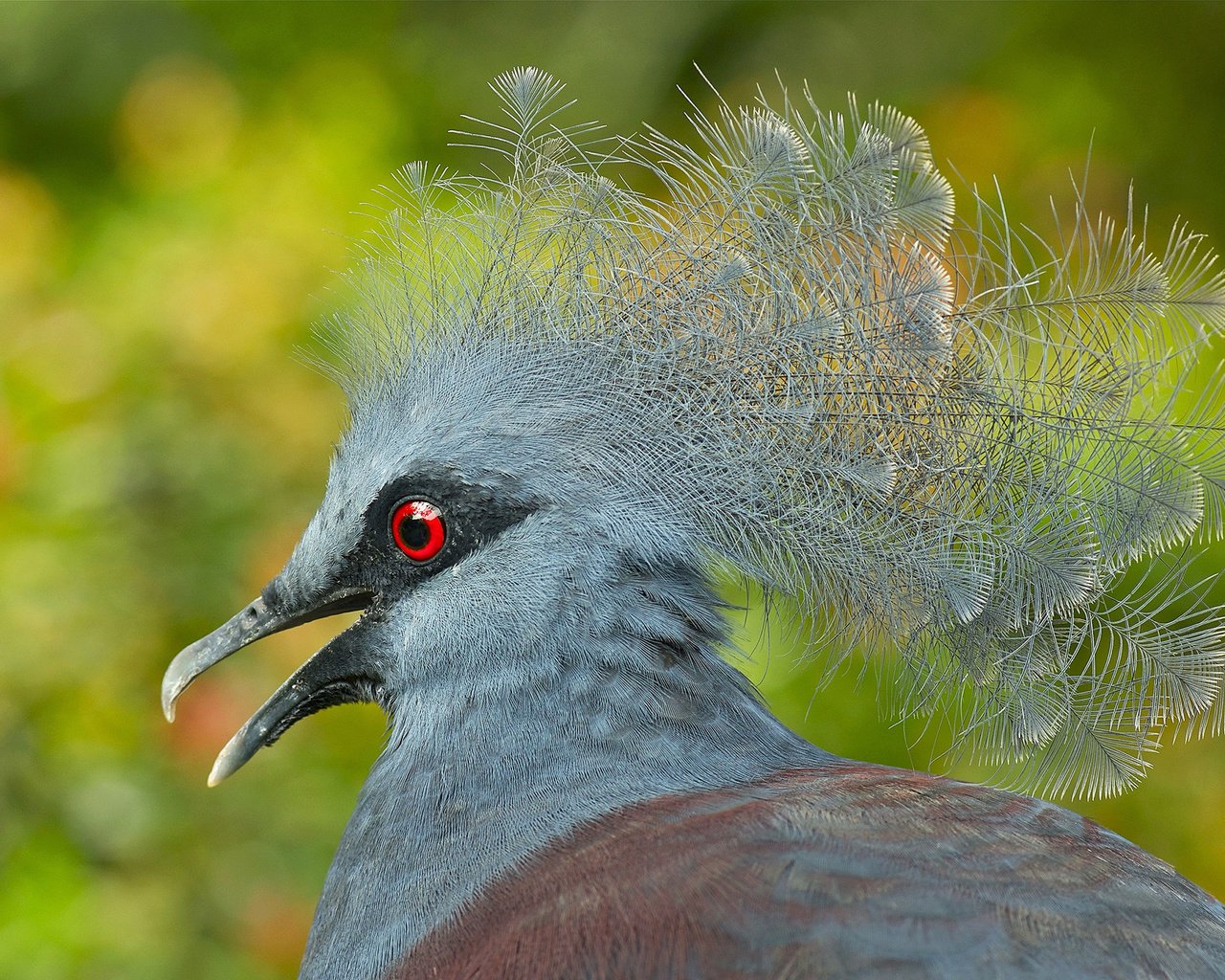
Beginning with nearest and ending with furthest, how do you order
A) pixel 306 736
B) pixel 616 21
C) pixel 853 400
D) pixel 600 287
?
pixel 853 400 < pixel 600 287 < pixel 306 736 < pixel 616 21

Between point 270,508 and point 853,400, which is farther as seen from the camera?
point 270,508

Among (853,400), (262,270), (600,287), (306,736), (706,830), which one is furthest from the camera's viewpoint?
(262,270)

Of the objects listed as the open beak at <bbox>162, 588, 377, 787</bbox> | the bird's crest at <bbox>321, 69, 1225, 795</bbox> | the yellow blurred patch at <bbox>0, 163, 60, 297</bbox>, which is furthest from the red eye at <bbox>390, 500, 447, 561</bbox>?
the yellow blurred patch at <bbox>0, 163, 60, 297</bbox>

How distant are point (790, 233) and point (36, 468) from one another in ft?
6.11

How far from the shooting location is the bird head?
63.4 inches

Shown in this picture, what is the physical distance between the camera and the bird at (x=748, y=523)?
5.16 ft

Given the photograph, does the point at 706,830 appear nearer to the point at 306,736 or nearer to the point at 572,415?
the point at 572,415

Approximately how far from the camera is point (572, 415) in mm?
1690

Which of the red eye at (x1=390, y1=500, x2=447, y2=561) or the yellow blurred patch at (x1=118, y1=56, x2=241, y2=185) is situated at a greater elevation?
the yellow blurred patch at (x1=118, y1=56, x2=241, y2=185)

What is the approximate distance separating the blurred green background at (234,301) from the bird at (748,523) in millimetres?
480

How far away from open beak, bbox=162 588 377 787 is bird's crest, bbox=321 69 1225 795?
43 centimetres

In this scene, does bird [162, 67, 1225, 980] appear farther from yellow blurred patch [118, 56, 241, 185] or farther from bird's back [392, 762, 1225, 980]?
yellow blurred patch [118, 56, 241, 185]

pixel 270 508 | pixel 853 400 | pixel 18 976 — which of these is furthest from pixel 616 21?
pixel 18 976

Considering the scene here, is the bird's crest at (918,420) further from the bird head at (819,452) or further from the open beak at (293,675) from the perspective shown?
the open beak at (293,675)
